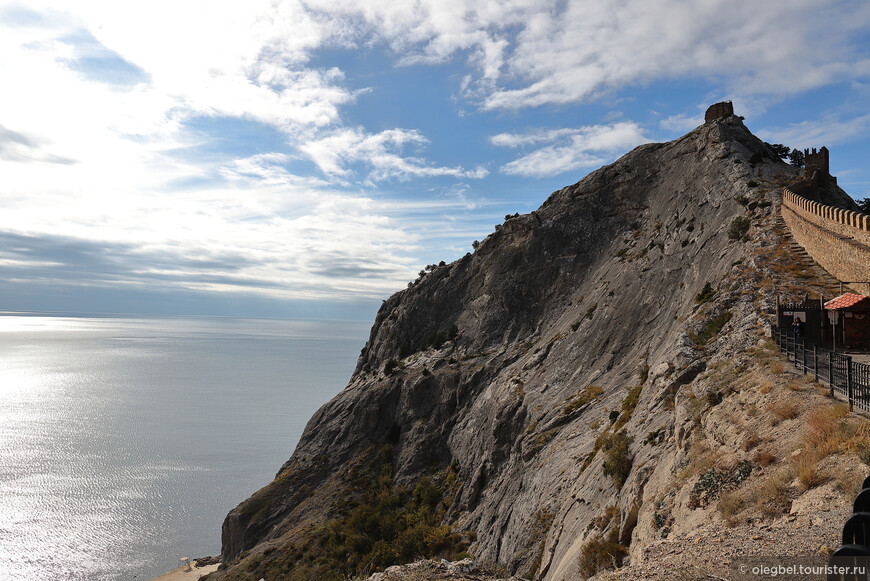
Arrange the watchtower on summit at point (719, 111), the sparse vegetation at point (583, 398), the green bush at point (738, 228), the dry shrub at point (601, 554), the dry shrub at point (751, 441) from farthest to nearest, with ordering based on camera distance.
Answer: the watchtower on summit at point (719, 111)
the sparse vegetation at point (583, 398)
the green bush at point (738, 228)
the dry shrub at point (601, 554)
the dry shrub at point (751, 441)

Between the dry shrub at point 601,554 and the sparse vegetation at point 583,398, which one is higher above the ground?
the sparse vegetation at point 583,398

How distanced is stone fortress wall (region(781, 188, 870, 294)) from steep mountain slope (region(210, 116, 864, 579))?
3163 millimetres

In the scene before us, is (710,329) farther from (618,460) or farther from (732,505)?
(732,505)

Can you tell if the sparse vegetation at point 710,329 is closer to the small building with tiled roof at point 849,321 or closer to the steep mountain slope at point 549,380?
the steep mountain slope at point 549,380

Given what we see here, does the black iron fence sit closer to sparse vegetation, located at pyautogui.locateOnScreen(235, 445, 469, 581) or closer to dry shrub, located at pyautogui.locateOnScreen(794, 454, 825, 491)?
dry shrub, located at pyautogui.locateOnScreen(794, 454, 825, 491)

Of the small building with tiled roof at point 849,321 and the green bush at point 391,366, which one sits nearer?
the small building with tiled roof at point 849,321

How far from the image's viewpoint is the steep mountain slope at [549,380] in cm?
2112

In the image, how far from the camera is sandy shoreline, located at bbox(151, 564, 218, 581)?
65812mm

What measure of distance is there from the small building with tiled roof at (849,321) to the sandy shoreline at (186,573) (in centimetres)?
7523

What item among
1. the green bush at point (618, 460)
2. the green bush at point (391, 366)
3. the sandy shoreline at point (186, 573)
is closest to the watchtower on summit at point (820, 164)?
the green bush at point (618, 460)

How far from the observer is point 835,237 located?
83.3 ft

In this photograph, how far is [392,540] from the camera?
1576 inches

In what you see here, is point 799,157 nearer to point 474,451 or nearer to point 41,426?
point 474,451

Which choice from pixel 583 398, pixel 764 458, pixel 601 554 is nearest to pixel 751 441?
pixel 764 458
